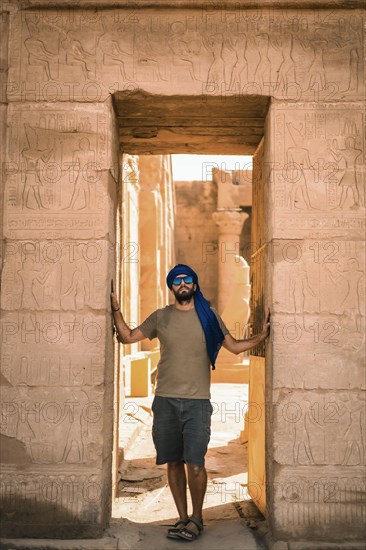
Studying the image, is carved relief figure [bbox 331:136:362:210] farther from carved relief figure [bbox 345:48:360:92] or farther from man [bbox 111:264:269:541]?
man [bbox 111:264:269:541]

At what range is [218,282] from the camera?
20.0 m

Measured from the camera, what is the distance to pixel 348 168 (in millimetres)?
3793

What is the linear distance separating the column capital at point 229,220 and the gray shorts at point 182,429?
15.5 meters

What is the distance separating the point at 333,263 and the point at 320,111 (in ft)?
3.46

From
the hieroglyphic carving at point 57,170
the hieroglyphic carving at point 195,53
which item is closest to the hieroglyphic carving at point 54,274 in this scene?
the hieroglyphic carving at point 57,170

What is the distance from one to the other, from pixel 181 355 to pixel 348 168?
1.73m

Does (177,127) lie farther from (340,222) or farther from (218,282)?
(218,282)

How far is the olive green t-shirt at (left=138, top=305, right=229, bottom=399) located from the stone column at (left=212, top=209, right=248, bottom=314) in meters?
14.9

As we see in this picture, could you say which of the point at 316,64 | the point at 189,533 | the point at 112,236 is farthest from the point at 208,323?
the point at 316,64

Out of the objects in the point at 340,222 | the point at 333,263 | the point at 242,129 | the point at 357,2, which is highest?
the point at 357,2

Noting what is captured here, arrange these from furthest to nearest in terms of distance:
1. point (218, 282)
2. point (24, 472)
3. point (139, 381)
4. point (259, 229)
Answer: point (218, 282)
point (139, 381)
point (259, 229)
point (24, 472)

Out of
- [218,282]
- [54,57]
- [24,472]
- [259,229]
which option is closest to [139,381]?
[259,229]

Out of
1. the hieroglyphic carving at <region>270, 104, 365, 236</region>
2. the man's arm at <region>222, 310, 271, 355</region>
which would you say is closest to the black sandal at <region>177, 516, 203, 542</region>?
the man's arm at <region>222, 310, 271, 355</region>

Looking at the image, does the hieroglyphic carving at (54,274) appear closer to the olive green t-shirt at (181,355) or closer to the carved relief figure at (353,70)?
the olive green t-shirt at (181,355)
